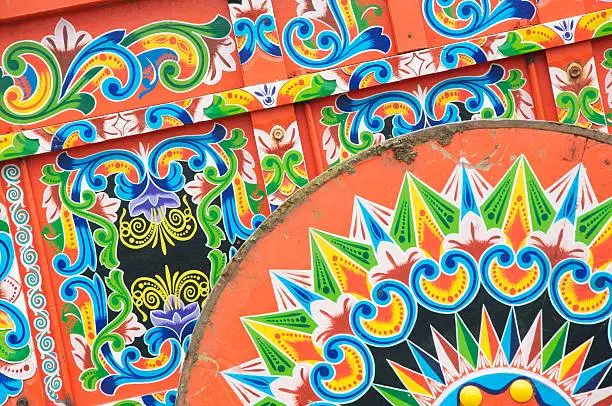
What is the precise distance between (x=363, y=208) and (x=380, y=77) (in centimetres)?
82

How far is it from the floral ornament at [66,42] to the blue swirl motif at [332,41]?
0.63 metres

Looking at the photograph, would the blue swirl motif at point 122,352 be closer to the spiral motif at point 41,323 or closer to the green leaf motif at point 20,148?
the spiral motif at point 41,323

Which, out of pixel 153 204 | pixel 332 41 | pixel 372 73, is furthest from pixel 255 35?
pixel 153 204

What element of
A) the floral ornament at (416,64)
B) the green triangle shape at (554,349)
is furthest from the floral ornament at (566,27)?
the green triangle shape at (554,349)

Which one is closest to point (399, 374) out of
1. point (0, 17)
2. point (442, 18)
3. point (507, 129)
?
point (507, 129)

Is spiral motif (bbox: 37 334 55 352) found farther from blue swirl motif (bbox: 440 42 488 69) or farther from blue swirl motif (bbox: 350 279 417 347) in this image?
blue swirl motif (bbox: 440 42 488 69)

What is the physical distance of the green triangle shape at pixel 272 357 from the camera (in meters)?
2.52

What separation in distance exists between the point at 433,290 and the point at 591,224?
0.42 metres

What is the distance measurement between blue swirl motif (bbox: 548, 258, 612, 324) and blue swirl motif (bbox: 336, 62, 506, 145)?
89 cm

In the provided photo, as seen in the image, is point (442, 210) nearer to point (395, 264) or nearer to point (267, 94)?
point (395, 264)

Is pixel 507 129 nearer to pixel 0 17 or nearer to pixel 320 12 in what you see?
pixel 320 12

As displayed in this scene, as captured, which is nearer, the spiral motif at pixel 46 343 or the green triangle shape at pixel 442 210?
the green triangle shape at pixel 442 210

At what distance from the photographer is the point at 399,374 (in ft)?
8.23

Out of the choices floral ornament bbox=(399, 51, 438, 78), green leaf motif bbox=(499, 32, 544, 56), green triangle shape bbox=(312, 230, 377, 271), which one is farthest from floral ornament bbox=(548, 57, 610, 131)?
green triangle shape bbox=(312, 230, 377, 271)
